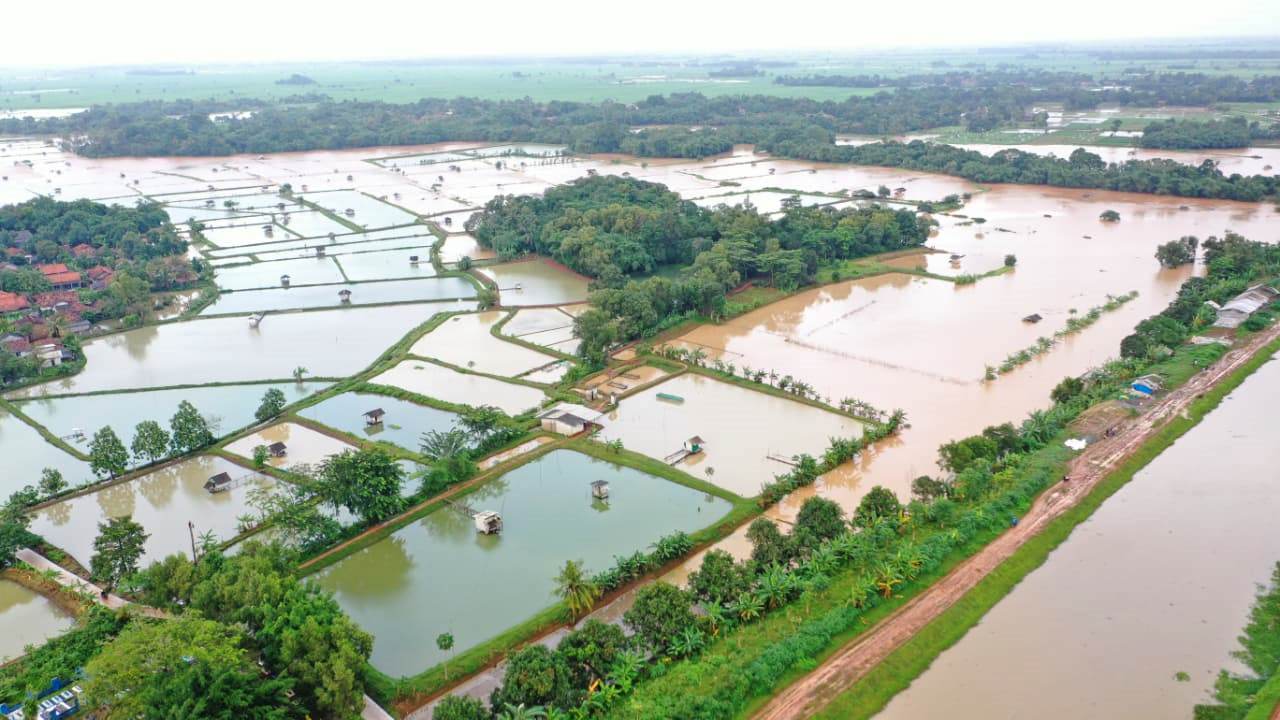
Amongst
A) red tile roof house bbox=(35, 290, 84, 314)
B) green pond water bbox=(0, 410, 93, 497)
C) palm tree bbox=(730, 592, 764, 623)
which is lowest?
green pond water bbox=(0, 410, 93, 497)

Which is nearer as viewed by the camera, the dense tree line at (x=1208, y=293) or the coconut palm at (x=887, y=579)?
the coconut palm at (x=887, y=579)

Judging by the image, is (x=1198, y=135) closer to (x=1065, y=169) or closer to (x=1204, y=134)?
(x=1204, y=134)

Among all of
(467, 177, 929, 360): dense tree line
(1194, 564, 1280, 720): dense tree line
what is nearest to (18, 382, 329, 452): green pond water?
(467, 177, 929, 360): dense tree line

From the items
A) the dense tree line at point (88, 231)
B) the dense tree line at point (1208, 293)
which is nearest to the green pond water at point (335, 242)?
the dense tree line at point (88, 231)

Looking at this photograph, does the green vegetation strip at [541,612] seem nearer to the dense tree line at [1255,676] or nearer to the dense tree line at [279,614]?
the dense tree line at [279,614]

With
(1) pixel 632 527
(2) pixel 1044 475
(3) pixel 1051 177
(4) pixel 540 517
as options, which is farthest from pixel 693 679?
(3) pixel 1051 177

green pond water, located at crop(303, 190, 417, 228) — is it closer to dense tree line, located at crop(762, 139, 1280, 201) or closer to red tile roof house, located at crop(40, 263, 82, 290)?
red tile roof house, located at crop(40, 263, 82, 290)
